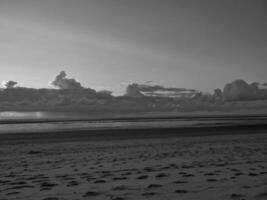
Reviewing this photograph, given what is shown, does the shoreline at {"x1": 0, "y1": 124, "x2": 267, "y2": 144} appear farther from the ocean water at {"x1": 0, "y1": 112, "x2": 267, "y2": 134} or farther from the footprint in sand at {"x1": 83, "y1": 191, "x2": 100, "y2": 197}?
the footprint in sand at {"x1": 83, "y1": 191, "x2": 100, "y2": 197}

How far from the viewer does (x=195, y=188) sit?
6.89 metres

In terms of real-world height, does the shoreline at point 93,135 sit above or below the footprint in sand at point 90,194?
below

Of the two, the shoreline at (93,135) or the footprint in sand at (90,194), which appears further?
the shoreline at (93,135)

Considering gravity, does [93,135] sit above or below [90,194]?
below

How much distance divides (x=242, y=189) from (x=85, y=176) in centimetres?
524

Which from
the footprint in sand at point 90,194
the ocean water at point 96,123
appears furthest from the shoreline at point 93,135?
the footprint in sand at point 90,194

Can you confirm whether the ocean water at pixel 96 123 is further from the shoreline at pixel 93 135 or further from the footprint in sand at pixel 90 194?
the footprint in sand at pixel 90 194

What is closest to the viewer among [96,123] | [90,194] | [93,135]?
[90,194]

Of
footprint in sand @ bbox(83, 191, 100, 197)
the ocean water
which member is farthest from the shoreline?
footprint in sand @ bbox(83, 191, 100, 197)

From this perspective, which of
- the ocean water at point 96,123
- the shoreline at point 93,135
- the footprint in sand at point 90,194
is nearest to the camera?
the footprint in sand at point 90,194

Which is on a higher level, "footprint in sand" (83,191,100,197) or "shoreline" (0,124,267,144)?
"footprint in sand" (83,191,100,197)

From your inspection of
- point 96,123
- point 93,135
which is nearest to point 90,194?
point 93,135

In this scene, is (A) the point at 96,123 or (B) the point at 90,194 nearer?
(B) the point at 90,194

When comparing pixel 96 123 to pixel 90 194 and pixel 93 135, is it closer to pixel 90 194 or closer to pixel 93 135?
pixel 93 135
